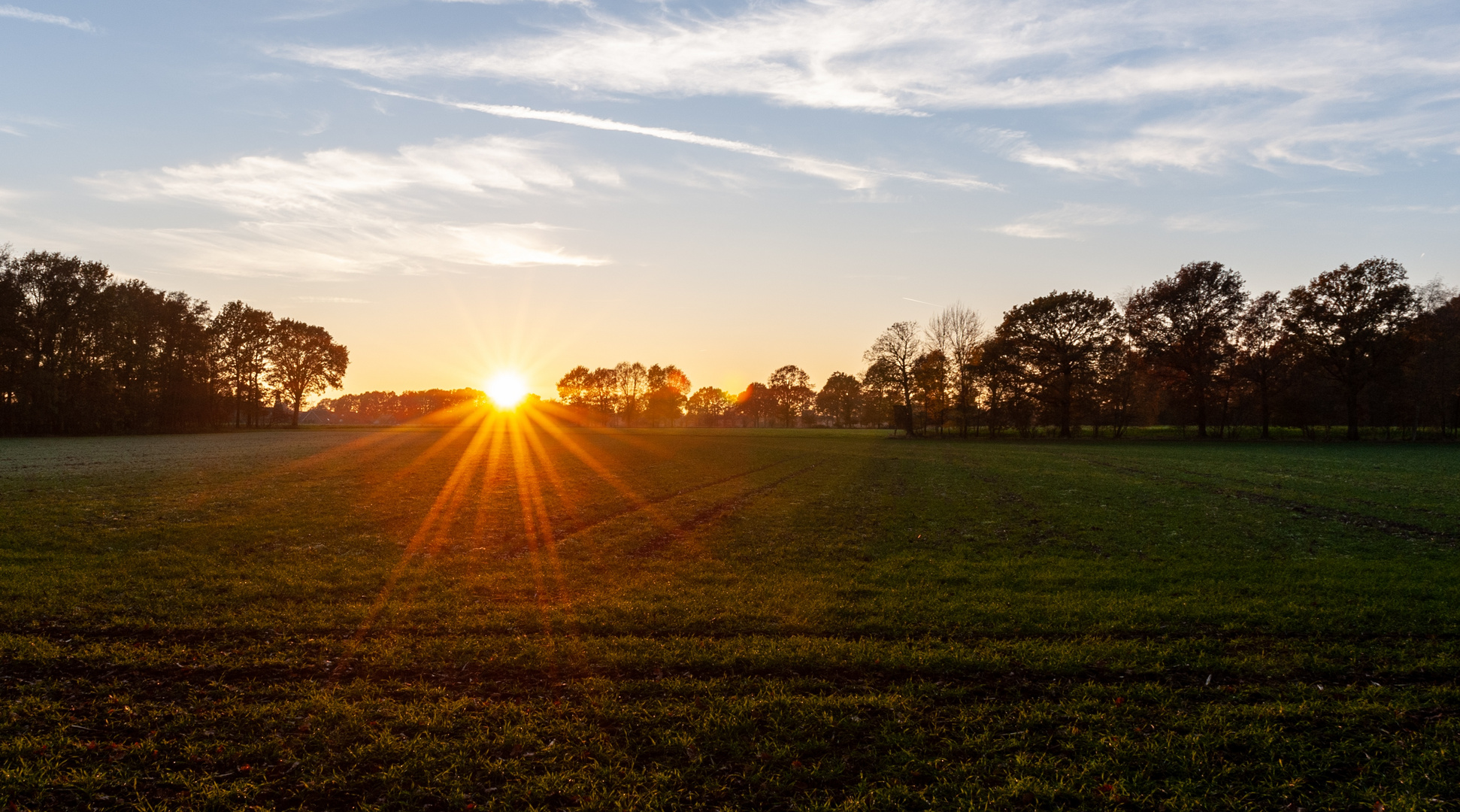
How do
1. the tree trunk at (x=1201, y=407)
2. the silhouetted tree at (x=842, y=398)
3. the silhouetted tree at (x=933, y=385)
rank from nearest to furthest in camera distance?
the tree trunk at (x=1201, y=407) → the silhouetted tree at (x=933, y=385) → the silhouetted tree at (x=842, y=398)

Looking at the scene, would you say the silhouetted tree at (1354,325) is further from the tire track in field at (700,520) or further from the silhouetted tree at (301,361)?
the silhouetted tree at (301,361)

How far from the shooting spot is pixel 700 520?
63.2ft

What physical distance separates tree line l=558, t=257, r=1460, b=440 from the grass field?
63.1 metres

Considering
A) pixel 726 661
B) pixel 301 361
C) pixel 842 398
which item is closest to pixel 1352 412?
pixel 726 661

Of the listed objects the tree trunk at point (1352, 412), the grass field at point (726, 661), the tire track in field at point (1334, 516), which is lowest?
the tire track in field at point (1334, 516)

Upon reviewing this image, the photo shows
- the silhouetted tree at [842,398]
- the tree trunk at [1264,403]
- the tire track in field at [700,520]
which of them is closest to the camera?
the tire track in field at [700,520]

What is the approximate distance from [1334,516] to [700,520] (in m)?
17.6

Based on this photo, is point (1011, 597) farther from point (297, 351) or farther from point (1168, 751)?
point (297, 351)

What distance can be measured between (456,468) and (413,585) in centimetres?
2497

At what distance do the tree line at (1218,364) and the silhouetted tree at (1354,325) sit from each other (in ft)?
0.35

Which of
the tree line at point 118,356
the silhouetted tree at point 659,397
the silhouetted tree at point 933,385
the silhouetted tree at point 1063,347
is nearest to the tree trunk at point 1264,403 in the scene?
the silhouetted tree at point 1063,347

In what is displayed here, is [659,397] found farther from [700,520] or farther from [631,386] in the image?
[700,520]

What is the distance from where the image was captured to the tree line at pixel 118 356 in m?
71.6

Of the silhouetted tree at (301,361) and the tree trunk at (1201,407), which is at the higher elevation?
the silhouetted tree at (301,361)
